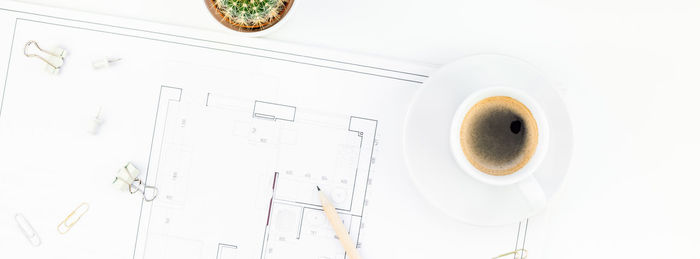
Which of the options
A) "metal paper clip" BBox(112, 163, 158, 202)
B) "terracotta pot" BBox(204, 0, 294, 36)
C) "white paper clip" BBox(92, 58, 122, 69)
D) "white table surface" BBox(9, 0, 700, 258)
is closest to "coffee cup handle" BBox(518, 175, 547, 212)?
"white table surface" BBox(9, 0, 700, 258)

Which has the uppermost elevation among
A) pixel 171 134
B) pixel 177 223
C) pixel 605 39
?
pixel 605 39

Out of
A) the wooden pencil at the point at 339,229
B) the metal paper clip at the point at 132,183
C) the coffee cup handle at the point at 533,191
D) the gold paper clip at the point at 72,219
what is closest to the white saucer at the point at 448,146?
the coffee cup handle at the point at 533,191

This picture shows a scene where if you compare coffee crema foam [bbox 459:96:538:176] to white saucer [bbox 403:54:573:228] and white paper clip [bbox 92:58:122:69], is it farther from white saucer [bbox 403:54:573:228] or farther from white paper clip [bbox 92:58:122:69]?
white paper clip [bbox 92:58:122:69]

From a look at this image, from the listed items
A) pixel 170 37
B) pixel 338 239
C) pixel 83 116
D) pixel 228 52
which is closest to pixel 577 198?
pixel 338 239

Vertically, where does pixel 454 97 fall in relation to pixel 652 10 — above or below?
below

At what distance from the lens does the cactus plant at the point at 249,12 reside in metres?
0.79

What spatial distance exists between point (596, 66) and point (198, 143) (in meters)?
0.78

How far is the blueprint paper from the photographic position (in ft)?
2.92

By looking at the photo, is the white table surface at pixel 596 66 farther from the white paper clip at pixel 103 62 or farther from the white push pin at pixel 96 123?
the white push pin at pixel 96 123

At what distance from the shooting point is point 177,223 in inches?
35.2

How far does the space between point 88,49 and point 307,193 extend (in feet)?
1.60

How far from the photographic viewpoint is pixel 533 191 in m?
0.83

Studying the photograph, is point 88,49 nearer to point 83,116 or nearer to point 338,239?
point 83,116

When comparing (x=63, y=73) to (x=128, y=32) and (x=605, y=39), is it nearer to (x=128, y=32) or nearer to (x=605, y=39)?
(x=128, y=32)
